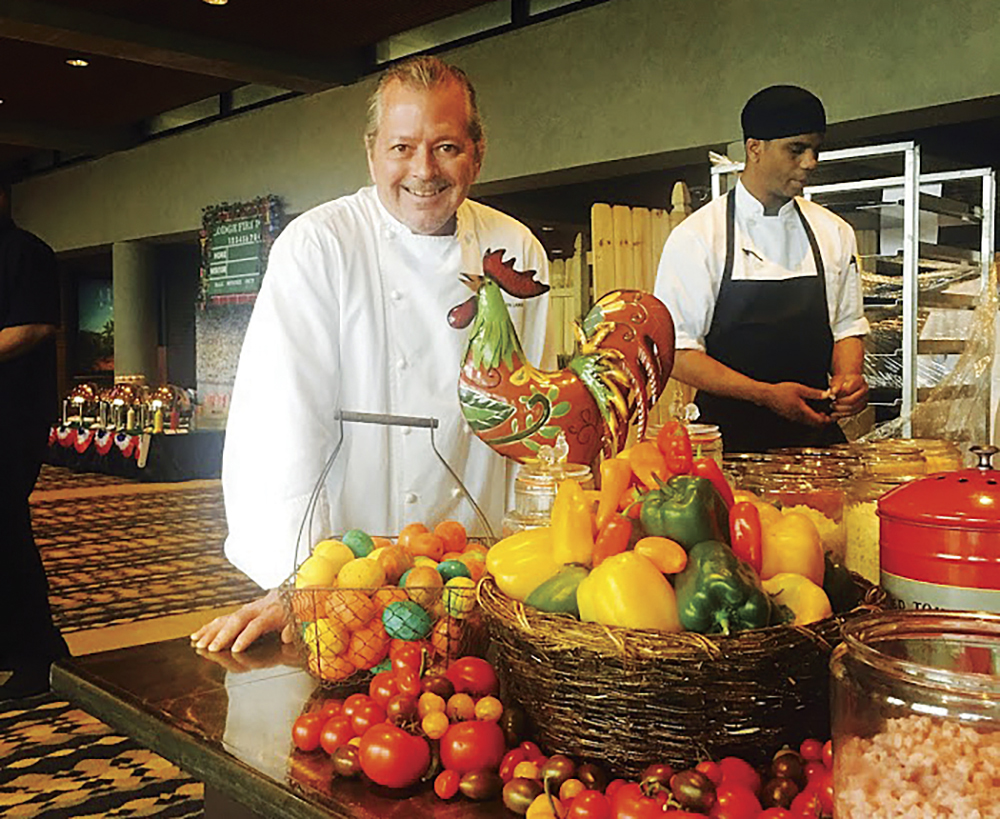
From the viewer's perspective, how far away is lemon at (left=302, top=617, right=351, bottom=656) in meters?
1.23

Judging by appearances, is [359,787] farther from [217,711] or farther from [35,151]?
[35,151]

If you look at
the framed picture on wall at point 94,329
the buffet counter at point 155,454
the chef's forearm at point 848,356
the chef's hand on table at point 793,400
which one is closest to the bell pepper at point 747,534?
Answer: the chef's hand on table at point 793,400

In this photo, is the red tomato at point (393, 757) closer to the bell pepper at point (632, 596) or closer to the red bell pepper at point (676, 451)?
the bell pepper at point (632, 596)

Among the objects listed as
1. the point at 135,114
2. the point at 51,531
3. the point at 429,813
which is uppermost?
the point at 135,114

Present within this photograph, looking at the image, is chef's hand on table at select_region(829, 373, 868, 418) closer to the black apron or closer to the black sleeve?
the black apron

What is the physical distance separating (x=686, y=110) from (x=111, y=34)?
158 inches

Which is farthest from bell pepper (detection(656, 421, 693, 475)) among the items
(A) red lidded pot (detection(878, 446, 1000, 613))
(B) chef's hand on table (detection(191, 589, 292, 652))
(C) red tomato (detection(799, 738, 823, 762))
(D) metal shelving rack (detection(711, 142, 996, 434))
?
(D) metal shelving rack (detection(711, 142, 996, 434))

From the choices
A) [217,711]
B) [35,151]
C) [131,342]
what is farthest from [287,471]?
[35,151]

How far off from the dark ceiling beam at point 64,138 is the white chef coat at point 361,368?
34.4ft

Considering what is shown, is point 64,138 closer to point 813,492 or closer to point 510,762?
point 813,492

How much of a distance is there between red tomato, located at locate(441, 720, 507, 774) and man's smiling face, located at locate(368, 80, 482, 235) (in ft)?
3.62

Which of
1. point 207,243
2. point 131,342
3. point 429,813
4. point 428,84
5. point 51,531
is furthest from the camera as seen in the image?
point 131,342

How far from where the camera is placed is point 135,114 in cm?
1095

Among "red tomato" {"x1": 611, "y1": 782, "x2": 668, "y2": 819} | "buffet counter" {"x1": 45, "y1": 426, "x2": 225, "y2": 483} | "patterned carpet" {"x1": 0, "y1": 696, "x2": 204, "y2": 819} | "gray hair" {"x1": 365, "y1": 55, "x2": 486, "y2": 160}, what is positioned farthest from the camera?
"buffet counter" {"x1": 45, "y1": 426, "x2": 225, "y2": 483}
